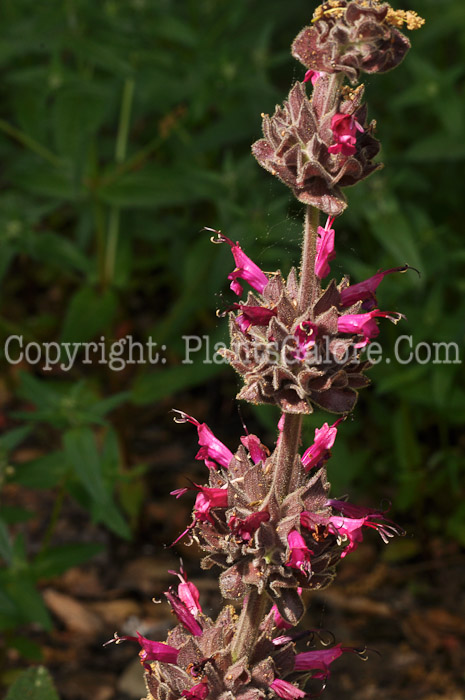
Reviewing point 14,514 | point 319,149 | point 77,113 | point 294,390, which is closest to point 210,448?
point 294,390

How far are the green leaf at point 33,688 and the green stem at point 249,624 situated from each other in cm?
76

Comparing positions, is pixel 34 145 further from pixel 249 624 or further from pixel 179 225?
pixel 249 624

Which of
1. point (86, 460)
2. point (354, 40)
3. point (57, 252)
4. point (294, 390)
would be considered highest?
point (57, 252)

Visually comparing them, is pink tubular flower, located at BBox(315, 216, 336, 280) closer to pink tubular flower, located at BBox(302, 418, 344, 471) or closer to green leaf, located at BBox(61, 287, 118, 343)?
pink tubular flower, located at BBox(302, 418, 344, 471)

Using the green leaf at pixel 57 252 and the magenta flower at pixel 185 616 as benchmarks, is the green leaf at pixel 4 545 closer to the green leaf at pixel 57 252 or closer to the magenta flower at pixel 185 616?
the magenta flower at pixel 185 616

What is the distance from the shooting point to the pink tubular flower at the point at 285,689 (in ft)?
6.26

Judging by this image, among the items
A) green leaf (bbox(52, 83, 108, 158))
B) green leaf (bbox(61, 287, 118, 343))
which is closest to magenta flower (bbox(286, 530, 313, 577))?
green leaf (bbox(61, 287, 118, 343))

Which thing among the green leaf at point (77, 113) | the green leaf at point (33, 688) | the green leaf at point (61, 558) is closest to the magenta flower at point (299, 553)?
the green leaf at point (33, 688)

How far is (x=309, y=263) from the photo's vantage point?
1791 mm

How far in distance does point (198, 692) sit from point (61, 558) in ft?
5.10

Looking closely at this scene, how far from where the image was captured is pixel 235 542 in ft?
5.97

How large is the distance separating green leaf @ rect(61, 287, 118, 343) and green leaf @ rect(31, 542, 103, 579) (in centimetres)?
93

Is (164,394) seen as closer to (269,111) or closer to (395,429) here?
(395,429)

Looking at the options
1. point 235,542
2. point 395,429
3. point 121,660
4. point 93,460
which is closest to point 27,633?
point 121,660
